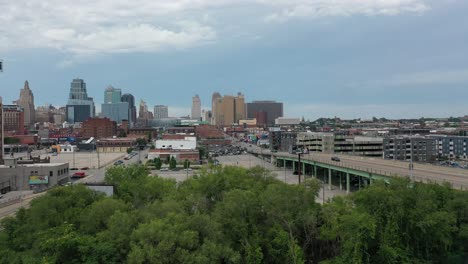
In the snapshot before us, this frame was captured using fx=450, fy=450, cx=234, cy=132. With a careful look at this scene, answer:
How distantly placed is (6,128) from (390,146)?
148043 mm

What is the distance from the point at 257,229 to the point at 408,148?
218 ft

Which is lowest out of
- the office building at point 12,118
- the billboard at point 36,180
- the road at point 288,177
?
the road at point 288,177

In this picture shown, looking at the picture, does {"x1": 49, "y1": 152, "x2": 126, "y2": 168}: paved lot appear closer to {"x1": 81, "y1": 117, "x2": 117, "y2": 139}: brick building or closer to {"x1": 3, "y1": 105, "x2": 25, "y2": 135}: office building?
{"x1": 81, "y1": 117, "x2": 117, "y2": 139}: brick building

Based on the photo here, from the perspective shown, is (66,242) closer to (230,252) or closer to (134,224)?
(134,224)

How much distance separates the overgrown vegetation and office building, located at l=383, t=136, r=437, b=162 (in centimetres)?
5744

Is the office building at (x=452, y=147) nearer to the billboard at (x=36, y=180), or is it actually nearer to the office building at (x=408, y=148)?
the office building at (x=408, y=148)

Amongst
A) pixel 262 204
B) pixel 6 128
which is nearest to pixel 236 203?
pixel 262 204

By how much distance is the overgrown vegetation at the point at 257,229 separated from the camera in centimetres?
1970

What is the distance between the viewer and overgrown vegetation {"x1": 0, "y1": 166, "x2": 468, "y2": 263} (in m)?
19.7

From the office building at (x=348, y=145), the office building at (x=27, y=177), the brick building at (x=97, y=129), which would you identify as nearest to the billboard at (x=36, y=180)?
the office building at (x=27, y=177)

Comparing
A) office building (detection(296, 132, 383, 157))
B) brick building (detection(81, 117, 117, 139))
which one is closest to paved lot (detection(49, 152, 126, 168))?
office building (detection(296, 132, 383, 157))

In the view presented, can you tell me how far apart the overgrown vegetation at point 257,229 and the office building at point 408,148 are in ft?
188

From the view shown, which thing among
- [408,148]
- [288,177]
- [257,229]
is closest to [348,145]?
[408,148]

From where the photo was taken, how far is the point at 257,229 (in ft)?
74.9
